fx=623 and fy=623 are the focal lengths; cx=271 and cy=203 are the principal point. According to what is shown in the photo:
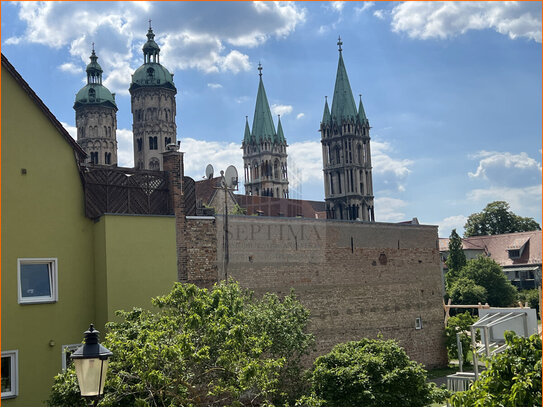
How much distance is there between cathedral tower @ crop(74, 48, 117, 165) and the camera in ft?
301

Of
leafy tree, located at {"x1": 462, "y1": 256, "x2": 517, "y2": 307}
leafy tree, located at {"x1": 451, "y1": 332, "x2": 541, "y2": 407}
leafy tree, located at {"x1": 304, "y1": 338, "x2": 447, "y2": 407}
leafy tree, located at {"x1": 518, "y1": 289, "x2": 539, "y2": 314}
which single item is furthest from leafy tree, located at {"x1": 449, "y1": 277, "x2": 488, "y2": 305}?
leafy tree, located at {"x1": 451, "y1": 332, "x2": 541, "y2": 407}

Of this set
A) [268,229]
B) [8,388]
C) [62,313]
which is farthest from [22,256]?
[268,229]

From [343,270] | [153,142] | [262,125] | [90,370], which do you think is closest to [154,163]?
[153,142]

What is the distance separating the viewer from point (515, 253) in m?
83.5

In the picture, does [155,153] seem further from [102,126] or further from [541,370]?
[541,370]

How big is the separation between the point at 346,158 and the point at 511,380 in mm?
104603

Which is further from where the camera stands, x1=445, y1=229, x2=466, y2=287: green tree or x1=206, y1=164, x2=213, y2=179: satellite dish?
x1=445, y1=229, x2=466, y2=287: green tree

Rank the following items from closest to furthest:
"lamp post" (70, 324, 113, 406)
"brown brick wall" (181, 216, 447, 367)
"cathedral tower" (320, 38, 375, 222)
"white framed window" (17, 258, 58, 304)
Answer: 1. "lamp post" (70, 324, 113, 406)
2. "white framed window" (17, 258, 58, 304)
3. "brown brick wall" (181, 216, 447, 367)
4. "cathedral tower" (320, 38, 375, 222)

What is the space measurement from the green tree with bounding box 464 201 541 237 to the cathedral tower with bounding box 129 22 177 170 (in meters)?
48.8

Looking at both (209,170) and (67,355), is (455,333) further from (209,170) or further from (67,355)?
(209,170)

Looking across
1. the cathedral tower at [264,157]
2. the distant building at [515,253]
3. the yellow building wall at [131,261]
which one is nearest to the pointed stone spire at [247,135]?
the cathedral tower at [264,157]

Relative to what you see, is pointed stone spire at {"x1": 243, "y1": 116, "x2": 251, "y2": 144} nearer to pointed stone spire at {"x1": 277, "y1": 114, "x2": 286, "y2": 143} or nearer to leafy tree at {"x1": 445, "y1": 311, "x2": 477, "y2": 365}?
pointed stone spire at {"x1": 277, "y1": 114, "x2": 286, "y2": 143}

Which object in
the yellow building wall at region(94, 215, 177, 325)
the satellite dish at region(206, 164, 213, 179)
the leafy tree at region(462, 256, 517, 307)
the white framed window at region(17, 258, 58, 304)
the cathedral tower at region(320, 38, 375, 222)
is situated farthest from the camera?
Result: the cathedral tower at region(320, 38, 375, 222)

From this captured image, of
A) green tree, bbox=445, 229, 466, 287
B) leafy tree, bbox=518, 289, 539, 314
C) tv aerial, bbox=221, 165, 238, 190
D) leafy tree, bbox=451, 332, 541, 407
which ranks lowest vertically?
leafy tree, bbox=518, 289, 539, 314
